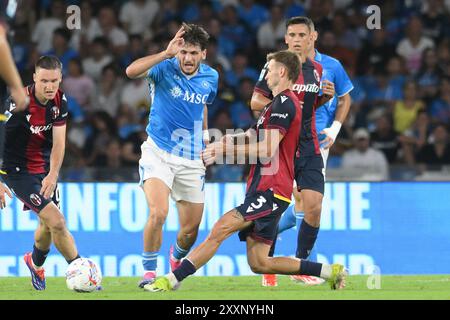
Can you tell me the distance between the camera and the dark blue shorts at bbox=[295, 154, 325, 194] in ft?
34.6

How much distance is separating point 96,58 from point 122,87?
0.76 meters

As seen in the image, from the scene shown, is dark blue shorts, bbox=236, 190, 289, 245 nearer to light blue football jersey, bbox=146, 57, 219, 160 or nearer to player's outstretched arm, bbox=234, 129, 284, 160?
player's outstretched arm, bbox=234, 129, 284, 160

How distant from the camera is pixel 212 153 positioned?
8859 millimetres

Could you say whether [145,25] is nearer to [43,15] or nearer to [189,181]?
[43,15]

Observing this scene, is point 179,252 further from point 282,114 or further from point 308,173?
point 282,114

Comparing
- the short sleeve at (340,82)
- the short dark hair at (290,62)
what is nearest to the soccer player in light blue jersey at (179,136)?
the short dark hair at (290,62)

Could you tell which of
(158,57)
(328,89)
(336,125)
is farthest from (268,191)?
(336,125)

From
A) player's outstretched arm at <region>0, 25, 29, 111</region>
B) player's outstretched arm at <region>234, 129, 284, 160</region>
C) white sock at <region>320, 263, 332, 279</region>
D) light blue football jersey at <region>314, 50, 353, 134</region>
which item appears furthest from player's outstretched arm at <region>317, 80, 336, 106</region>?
player's outstretched arm at <region>0, 25, 29, 111</region>

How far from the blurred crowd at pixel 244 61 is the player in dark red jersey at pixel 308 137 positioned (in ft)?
14.6

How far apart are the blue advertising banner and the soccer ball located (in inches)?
149

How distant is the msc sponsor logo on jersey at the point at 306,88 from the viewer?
10.6 metres

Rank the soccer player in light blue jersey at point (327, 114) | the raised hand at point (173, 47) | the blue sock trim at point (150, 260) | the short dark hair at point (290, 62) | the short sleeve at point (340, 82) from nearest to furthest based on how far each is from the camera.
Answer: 1. the short dark hair at point (290, 62)
2. the raised hand at point (173, 47)
3. the blue sock trim at point (150, 260)
4. the soccer player in light blue jersey at point (327, 114)
5. the short sleeve at point (340, 82)

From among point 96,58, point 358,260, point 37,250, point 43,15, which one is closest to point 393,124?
point 358,260

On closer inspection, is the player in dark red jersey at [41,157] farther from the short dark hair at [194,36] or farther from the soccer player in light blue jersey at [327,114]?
the soccer player in light blue jersey at [327,114]
